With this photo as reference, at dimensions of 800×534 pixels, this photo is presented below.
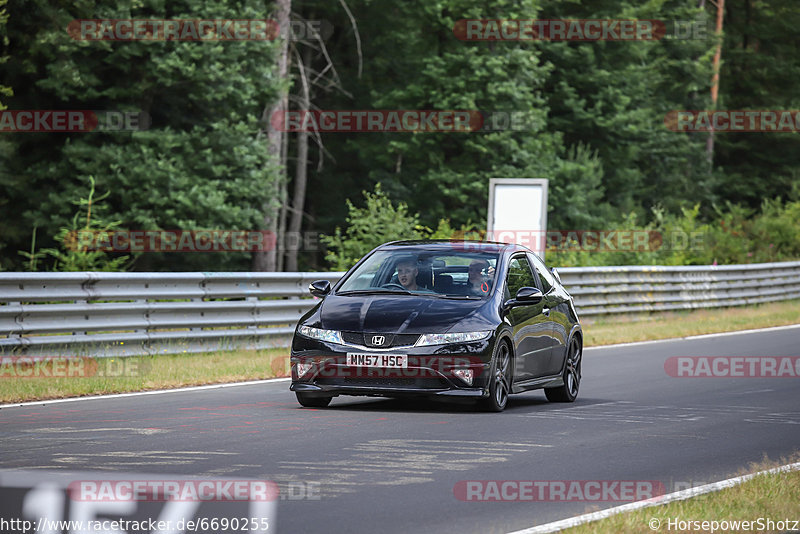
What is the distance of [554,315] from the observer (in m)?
14.1

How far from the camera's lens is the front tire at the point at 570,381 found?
46.8 ft

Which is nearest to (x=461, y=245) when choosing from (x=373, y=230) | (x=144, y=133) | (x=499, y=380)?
(x=499, y=380)

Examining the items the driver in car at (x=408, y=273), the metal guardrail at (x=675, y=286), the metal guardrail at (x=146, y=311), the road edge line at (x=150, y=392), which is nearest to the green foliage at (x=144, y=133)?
the metal guardrail at (x=675, y=286)

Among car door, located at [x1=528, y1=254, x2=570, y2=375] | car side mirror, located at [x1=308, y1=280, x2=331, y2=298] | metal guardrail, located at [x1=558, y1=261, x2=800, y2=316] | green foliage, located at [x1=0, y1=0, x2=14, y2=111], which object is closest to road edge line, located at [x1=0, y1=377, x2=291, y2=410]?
car side mirror, located at [x1=308, y1=280, x2=331, y2=298]

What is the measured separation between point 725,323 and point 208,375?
15.5 m

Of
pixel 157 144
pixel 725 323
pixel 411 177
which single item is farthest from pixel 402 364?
pixel 411 177

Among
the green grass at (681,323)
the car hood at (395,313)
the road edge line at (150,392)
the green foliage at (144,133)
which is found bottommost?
the green grass at (681,323)

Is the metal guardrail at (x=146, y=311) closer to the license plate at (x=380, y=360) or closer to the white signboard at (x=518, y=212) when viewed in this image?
the license plate at (x=380, y=360)

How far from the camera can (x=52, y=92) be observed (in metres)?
34.6

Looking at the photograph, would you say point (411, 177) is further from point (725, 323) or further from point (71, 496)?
point (71, 496)

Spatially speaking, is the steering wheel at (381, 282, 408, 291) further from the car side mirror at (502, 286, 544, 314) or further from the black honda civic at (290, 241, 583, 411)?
the car side mirror at (502, 286, 544, 314)

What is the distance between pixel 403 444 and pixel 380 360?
5.75ft

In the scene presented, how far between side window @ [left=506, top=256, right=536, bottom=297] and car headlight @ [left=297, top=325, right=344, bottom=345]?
1.91 metres

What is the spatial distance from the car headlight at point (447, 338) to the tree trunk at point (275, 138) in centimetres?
2432
